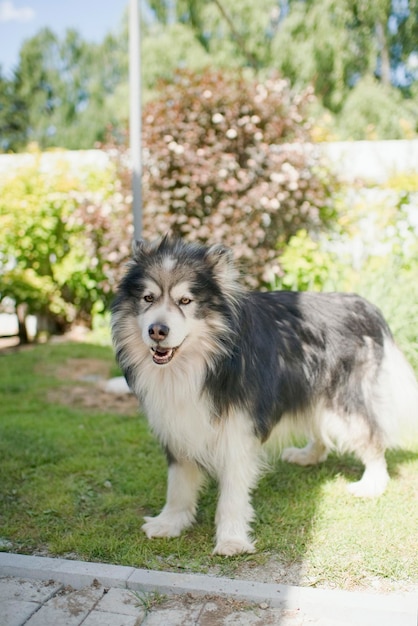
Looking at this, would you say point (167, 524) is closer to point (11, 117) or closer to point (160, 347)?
point (160, 347)

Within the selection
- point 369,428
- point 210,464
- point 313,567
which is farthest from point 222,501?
point 369,428

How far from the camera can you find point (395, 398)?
379 centimetres

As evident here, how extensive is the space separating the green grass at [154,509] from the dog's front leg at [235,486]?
4.8 inches

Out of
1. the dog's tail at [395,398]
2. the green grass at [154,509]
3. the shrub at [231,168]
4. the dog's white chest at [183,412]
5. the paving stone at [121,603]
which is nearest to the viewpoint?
the paving stone at [121,603]

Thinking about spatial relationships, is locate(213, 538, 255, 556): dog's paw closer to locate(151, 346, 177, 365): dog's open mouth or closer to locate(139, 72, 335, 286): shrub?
locate(151, 346, 177, 365): dog's open mouth

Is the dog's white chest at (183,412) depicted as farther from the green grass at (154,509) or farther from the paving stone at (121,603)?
the paving stone at (121,603)

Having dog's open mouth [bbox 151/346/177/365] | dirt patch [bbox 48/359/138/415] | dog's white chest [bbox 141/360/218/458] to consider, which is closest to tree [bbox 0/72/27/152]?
dirt patch [bbox 48/359/138/415]

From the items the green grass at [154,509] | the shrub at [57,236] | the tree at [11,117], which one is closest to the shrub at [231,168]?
the shrub at [57,236]

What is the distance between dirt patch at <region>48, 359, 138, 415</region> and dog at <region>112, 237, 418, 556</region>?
226cm

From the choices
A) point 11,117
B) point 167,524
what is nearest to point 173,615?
point 167,524

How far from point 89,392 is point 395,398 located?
125 inches

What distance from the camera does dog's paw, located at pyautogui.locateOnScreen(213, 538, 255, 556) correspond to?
115 inches

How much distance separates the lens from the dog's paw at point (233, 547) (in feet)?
9.57

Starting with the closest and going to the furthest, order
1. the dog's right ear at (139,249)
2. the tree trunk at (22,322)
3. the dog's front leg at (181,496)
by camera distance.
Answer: the dog's right ear at (139,249)
the dog's front leg at (181,496)
the tree trunk at (22,322)
